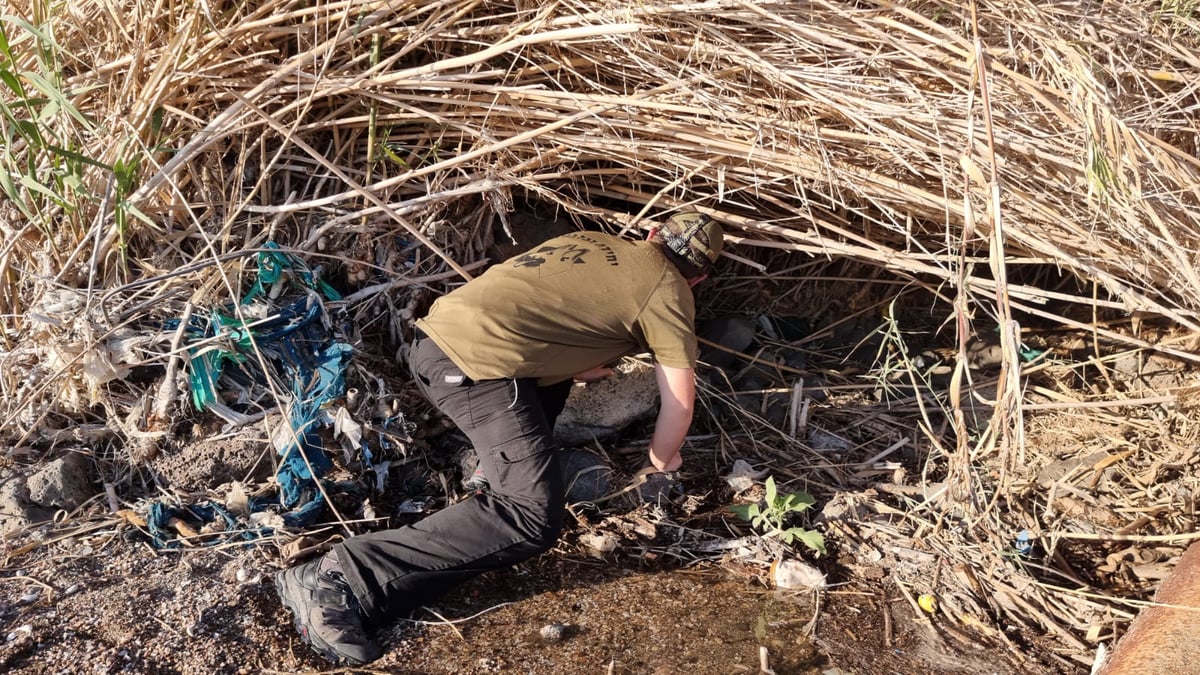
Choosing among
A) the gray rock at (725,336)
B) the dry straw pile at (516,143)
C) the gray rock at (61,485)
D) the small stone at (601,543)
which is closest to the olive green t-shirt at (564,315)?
the dry straw pile at (516,143)

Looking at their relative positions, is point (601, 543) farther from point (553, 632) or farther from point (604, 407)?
point (604, 407)

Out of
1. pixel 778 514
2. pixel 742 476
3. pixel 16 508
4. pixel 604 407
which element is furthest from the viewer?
pixel 604 407

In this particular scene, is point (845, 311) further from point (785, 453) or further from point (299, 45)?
point (299, 45)

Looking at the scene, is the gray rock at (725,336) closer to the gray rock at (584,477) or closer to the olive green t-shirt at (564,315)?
the gray rock at (584,477)

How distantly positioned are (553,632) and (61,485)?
5.12 feet

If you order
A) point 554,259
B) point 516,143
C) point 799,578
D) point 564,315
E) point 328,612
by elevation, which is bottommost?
point 799,578

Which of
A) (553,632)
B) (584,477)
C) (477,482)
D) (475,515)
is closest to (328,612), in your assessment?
(475,515)

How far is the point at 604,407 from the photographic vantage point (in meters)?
3.32

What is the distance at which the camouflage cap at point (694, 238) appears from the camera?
289 cm

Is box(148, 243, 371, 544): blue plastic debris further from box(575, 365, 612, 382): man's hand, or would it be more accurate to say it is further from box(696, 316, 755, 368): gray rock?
box(696, 316, 755, 368): gray rock

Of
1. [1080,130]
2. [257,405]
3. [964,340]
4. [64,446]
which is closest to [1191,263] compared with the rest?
[1080,130]

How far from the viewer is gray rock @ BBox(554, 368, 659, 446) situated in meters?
3.31

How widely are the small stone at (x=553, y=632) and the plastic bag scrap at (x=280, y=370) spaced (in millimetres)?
805

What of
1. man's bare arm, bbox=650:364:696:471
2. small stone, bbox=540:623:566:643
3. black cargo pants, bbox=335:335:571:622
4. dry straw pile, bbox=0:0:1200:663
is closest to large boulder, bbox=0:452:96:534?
dry straw pile, bbox=0:0:1200:663
